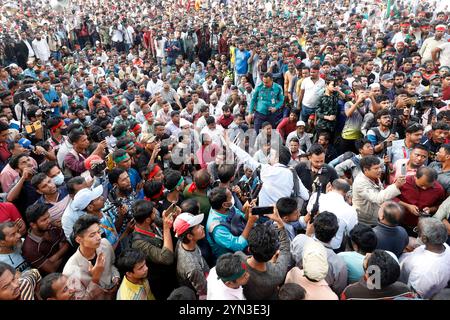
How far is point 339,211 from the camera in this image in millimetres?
2951

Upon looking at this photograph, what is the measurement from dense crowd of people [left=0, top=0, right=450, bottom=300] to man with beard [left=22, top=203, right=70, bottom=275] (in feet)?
0.03

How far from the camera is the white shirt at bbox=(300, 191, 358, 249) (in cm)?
283

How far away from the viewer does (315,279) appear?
2199 millimetres

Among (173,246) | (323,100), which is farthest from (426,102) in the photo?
(173,246)

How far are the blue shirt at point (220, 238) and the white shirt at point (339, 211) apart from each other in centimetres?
70

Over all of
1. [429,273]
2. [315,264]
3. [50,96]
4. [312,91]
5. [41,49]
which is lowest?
[41,49]

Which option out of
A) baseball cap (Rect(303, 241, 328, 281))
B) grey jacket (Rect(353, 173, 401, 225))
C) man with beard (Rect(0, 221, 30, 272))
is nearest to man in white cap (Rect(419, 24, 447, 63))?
grey jacket (Rect(353, 173, 401, 225))

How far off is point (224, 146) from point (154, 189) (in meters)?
1.93

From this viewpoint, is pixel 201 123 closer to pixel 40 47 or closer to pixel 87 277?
pixel 87 277

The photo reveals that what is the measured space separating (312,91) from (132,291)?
4795 mm

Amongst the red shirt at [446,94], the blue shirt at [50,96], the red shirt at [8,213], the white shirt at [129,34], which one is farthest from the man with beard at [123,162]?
the white shirt at [129,34]

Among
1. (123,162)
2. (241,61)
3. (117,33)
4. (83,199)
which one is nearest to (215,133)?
(123,162)

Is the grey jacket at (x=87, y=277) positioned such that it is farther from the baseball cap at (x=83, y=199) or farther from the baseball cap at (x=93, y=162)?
the baseball cap at (x=93, y=162)

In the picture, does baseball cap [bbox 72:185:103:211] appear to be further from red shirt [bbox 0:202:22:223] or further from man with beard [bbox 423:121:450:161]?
man with beard [bbox 423:121:450:161]
